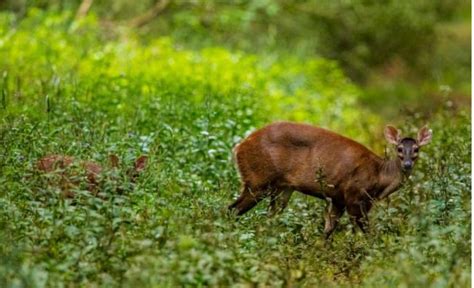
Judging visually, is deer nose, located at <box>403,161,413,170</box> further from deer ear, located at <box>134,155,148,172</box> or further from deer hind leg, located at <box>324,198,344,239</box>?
deer ear, located at <box>134,155,148,172</box>

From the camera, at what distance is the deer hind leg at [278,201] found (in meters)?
10.3

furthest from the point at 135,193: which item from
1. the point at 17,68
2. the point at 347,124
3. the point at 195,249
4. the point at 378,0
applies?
the point at 378,0

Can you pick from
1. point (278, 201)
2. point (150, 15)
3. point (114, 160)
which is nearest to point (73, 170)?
point (114, 160)

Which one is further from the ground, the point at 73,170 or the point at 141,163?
the point at 73,170

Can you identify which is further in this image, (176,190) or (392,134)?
(392,134)

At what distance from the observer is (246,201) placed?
426 inches

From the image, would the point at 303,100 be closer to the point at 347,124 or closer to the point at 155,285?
the point at 347,124

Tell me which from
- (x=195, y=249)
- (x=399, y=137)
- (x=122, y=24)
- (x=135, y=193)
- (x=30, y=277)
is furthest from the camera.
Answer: (x=122, y=24)

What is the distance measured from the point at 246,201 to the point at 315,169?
1.90ft

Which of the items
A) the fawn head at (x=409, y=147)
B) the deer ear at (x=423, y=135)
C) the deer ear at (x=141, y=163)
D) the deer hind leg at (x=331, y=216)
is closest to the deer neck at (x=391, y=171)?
the fawn head at (x=409, y=147)

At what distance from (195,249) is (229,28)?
49.6ft

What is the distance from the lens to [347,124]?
16844mm

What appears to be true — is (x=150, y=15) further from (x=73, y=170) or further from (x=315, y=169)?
(x=73, y=170)

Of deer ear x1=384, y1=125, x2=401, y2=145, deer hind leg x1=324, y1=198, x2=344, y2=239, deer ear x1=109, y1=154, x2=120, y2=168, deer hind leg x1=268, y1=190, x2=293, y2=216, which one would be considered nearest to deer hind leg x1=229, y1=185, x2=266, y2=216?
deer hind leg x1=268, y1=190, x2=293, y2=216
